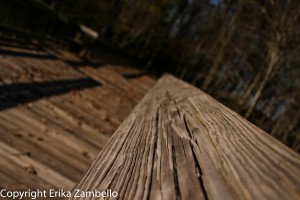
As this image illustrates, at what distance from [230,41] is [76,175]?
1776 cm

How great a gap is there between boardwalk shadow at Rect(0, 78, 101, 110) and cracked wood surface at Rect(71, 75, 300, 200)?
2126 millimetres

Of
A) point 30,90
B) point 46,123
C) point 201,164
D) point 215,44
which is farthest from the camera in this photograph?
point 215,44

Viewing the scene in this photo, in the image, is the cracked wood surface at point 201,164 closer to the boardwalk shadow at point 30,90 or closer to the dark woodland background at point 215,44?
the boardwalk shadow at point 30,90

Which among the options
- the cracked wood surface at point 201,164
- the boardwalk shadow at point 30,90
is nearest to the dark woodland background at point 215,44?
the boardwalk shadow at point 30,90

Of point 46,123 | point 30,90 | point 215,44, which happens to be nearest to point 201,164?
point 46,123

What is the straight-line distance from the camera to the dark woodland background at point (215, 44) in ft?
36.3

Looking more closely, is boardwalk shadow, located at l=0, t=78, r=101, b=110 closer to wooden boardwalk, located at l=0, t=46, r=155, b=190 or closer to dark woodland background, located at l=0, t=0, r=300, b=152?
wooden boardwalk, located at l=0, t=46, r=155, b=190

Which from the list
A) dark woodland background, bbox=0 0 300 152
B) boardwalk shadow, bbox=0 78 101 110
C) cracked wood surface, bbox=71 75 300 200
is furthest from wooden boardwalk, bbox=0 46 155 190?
dark woodland background, bbox=0 0 300 152

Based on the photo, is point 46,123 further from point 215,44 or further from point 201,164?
point 215,44

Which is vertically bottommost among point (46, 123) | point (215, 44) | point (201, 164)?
point (46, 123)

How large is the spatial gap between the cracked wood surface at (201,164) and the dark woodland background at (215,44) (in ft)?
28.2

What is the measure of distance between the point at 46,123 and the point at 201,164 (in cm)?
259

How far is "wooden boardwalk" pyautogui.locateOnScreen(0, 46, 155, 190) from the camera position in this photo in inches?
89.4

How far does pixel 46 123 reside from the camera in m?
3.26
